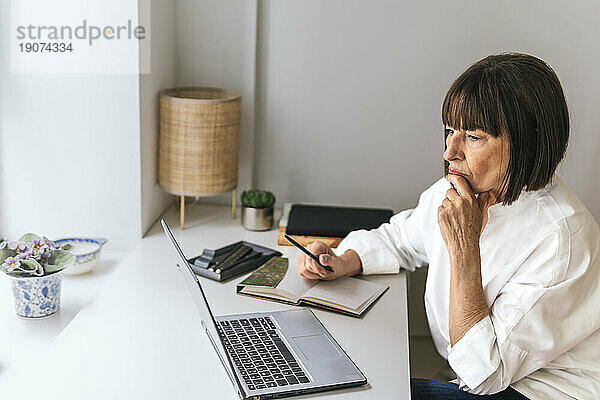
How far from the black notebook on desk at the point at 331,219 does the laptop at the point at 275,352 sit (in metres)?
0.48

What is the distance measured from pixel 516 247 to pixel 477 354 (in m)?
0.26

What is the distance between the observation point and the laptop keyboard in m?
1.36

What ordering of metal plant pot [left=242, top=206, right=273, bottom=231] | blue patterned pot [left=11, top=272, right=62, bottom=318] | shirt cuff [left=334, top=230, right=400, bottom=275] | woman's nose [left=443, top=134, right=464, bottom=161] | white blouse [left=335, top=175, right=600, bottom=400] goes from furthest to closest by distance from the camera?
1. metal plant pot [left=242, top=206, right=273, bottom=231]
2. shirt cuff [left=334, top=230, right=400, bottom=275]
3. blue patterned pot [left=11, top=272, right=62, bottom=318]
4. woman's nose [left=443, top=134, right=464, bottom=161]
5. white blouse [left=335, top=175, right=600, bottom=400]

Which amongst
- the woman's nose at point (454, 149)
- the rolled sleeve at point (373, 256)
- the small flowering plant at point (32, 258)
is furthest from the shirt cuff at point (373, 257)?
the small flowering plant at point (32, 258)

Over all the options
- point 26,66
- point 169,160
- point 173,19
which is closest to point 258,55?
point 173,19

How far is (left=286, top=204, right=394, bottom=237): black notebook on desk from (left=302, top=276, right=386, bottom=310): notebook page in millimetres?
266

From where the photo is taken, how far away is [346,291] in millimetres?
1782

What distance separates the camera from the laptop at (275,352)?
134 centimetres

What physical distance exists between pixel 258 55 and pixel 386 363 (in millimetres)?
1233

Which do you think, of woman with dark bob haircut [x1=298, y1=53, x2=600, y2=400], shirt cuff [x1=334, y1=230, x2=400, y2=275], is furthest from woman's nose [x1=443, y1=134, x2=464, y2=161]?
shirt cuff [x1=334, y1=230, x2=400, y2=275]

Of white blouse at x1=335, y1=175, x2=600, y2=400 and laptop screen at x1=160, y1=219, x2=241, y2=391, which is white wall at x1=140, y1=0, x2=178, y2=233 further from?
white blouse at x1=335, y1=175, x2=600, y2=400

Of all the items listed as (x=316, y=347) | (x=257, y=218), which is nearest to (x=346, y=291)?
(x=316, y=347)

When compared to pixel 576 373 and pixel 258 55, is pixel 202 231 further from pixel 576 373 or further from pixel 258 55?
pixel 576 373

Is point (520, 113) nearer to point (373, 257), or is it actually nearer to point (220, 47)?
point (373, 257)
